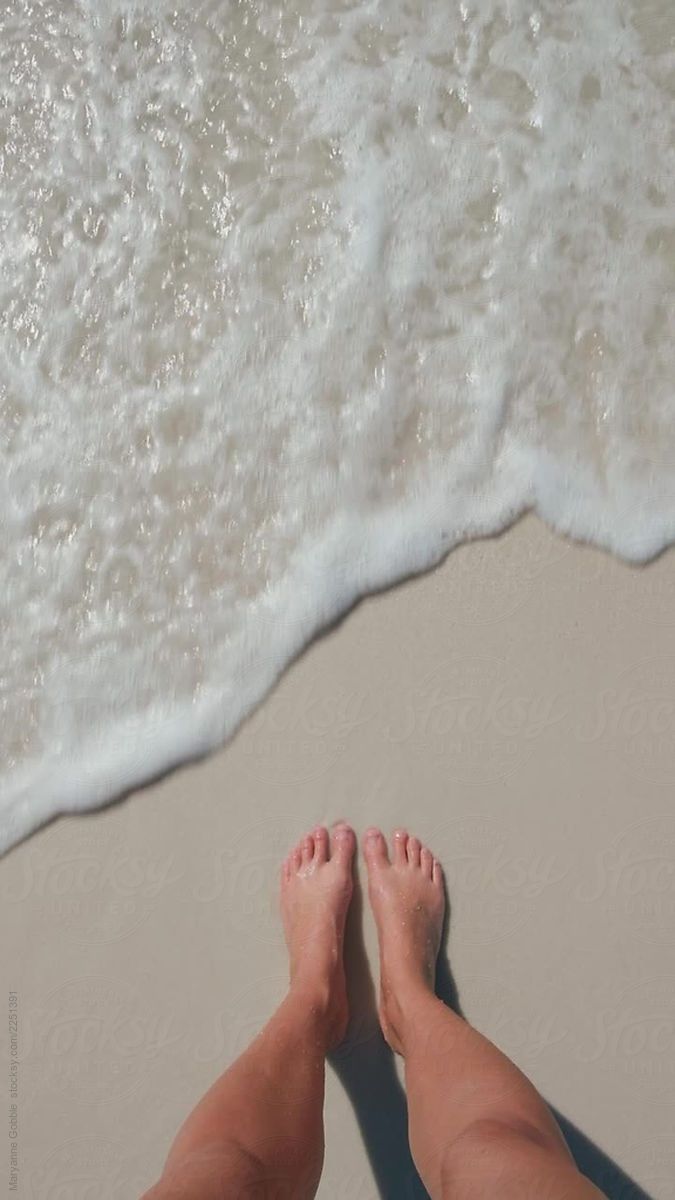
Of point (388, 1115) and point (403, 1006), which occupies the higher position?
point (403, 1006)

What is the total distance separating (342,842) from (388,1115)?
1.10ft

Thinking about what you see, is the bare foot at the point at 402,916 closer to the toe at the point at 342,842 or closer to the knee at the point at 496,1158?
the toe at the point at 342,842

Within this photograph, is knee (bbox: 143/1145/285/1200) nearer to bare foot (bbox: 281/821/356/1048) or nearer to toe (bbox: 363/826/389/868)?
bare foot (bbox: 281/821/356/1048)

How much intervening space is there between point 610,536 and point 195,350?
0.64 meters

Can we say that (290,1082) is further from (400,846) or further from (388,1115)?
(400,846)

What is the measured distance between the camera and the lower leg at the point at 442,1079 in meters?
0.91

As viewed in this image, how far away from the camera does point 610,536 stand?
1.26 metres

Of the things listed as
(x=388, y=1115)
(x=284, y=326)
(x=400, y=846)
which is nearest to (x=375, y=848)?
(x=400, y=846)

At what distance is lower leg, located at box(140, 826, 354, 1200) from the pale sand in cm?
5

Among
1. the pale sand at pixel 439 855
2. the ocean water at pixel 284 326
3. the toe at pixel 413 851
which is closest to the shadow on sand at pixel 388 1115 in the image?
the pale sand at pixel 439 855

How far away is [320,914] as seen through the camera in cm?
119

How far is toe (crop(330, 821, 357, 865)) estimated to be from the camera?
4.06 ft

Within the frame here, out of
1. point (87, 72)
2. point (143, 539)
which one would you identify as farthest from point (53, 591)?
point (87, 72)

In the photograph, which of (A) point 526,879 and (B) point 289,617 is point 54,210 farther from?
(A) point 526,879
